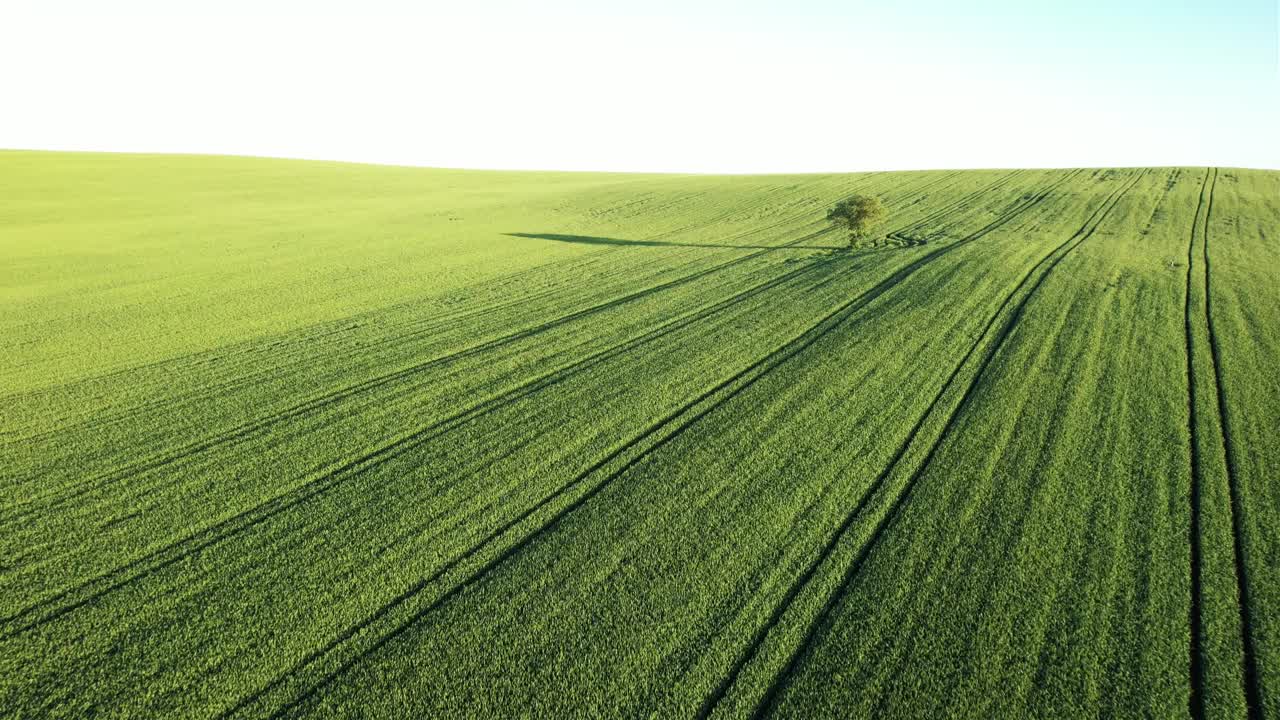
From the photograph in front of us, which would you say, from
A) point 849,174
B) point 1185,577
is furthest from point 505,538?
point 849,174

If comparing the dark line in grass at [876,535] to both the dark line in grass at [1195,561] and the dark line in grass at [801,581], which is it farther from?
the dark line in grass at [1195,561]

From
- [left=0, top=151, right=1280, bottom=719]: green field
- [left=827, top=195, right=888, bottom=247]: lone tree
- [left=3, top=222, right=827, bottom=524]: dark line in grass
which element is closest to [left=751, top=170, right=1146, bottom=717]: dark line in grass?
[left=0, top=151, right=1280, bottom=719]: green field

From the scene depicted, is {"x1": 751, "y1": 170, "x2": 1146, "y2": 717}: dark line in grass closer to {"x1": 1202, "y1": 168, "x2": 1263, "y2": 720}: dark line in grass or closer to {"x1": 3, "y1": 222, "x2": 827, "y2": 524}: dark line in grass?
{"x1": 1202, "y1": 168, "x2": 1263, "y2": 720}: dark line in grass

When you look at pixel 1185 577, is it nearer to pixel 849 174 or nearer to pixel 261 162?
pixel 849 174

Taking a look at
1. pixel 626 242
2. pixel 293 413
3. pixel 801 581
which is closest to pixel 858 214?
pixel 626 242

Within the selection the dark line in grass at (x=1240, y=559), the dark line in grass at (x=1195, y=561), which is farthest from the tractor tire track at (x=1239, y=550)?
the dark line in grass at (x=1195, y=561)

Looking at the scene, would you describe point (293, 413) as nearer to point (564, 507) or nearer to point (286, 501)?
point (286, 501)
